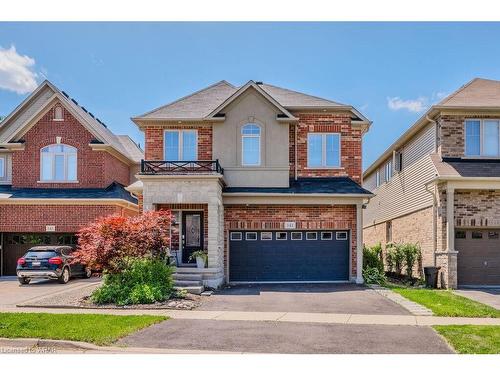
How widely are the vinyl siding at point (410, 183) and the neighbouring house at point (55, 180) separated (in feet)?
42.1

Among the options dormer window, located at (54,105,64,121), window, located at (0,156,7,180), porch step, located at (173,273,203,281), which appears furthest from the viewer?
window, located at (0,156,7,180)

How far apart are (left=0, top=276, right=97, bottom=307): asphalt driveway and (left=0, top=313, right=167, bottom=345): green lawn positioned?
3.48m

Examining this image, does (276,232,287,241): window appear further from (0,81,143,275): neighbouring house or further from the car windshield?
the car windshield

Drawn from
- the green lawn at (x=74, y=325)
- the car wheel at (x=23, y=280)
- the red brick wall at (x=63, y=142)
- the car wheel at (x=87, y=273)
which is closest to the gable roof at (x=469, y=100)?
the green lawn at (x=74, y=325)

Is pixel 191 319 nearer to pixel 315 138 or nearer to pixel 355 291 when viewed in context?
pixel 355 291

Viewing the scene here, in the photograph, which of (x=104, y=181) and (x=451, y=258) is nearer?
(x=451, y=258)

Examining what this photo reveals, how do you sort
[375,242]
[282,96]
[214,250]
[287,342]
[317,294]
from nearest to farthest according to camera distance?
[287,342], [317,294], [214,250], [282,96], [375,242]

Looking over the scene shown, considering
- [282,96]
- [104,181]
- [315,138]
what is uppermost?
[282,96]

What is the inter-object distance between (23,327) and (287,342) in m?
5.46

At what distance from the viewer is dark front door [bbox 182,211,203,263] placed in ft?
67.6

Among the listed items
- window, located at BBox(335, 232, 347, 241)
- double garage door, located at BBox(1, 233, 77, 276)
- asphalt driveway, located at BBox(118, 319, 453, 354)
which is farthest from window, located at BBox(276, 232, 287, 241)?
double garage door, located at BBox(1, 233, 77, 276)

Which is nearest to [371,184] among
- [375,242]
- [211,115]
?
[375,242]

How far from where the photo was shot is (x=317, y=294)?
1741 cm

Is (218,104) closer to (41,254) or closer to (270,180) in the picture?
(270,180)
